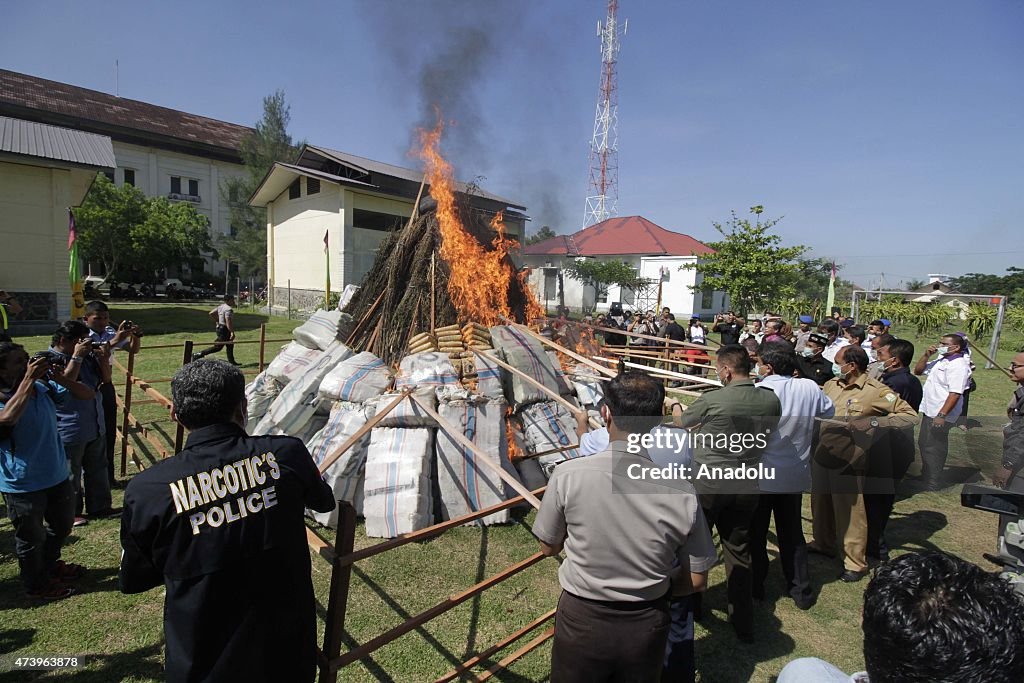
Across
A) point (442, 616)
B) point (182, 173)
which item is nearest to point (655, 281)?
point (442, 616)

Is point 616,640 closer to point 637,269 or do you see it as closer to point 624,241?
point 637,269

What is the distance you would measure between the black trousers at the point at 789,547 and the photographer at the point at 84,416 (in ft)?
17.7

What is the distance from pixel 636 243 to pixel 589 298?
6283mm

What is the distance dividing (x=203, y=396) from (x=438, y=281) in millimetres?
5485


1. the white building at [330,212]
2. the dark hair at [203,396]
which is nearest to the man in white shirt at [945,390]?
the dark hair at [203,396]

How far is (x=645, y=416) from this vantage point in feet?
7.32

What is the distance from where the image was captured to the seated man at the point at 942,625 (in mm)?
990

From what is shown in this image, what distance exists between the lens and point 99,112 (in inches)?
1442

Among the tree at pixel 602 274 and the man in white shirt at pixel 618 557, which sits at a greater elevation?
the tree at pixel 602 274

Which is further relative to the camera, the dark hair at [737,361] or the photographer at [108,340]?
the photographer at [108,340]

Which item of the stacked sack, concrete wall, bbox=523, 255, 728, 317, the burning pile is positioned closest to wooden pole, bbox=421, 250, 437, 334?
the burning pile

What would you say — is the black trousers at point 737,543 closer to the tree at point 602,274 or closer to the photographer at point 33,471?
the photographer at point 33,471

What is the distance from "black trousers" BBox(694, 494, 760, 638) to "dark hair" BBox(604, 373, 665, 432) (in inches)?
64.5

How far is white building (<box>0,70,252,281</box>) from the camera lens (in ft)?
112
